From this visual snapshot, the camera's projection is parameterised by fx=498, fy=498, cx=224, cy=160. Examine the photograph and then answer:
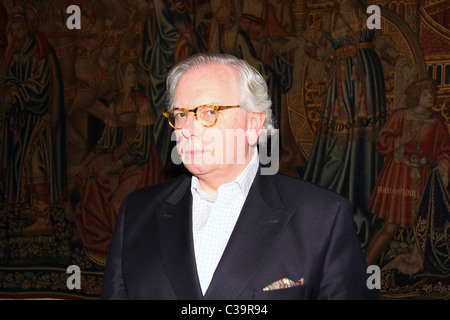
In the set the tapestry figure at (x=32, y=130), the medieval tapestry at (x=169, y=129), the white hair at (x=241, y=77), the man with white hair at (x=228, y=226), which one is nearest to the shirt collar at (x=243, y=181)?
the man with white hair at (x=228, y=226)

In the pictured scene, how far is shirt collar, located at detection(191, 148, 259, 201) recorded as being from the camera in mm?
2219

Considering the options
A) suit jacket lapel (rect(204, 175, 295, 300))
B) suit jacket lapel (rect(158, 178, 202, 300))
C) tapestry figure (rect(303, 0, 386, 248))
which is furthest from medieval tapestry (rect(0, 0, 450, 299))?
suit jacket lapel (rect(204, 175, 295, 300))

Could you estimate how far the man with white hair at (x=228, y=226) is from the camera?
201 centimetres

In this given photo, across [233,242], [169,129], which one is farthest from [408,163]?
[233,242]

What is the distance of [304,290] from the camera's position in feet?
6.54

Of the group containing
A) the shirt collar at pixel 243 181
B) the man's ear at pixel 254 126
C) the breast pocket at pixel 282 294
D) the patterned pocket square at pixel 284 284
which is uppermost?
the man's ear at pixel 254 126

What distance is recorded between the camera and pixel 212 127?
6.80 feet

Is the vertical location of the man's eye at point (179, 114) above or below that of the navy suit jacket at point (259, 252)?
above

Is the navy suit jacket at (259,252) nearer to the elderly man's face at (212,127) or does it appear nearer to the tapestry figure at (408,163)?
the elderly man's face at (212,127)

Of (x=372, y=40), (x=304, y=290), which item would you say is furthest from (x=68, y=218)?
(x=304, y=290)

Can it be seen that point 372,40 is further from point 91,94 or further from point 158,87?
point 91,94

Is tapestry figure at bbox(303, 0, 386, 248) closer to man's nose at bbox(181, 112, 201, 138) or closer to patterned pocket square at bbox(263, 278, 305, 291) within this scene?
patterned pocket square at bbox(263, 278, 305, 291)

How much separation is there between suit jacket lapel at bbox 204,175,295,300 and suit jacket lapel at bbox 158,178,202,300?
92mm

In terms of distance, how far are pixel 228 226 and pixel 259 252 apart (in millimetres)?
209
